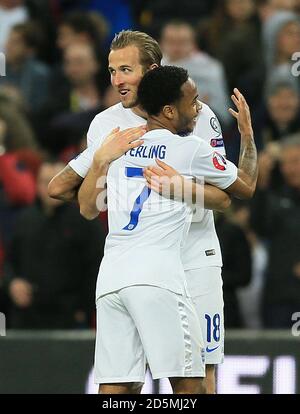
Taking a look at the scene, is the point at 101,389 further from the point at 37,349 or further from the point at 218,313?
the point at 37,349

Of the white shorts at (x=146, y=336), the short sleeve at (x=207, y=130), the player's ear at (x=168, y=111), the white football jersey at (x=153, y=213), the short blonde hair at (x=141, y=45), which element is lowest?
the white shorts at (x=146, y=336)

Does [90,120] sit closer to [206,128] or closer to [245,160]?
[206,128]

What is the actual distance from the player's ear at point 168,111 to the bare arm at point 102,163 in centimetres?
16

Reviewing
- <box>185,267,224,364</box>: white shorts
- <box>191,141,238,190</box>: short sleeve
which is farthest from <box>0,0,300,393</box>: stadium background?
<box>191,141,238,190</box>: short sleeve

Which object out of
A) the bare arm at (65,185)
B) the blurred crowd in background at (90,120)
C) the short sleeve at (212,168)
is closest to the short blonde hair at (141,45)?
the short sleeve at (212,168)

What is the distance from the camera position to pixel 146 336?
5.78m

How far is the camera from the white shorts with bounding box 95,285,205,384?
5.76 m

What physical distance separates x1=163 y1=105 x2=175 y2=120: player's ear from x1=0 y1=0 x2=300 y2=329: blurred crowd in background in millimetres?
3378

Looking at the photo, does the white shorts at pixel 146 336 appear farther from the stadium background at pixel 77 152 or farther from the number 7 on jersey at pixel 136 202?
the stadium background at pixel 77 152

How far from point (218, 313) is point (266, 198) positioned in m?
3.68

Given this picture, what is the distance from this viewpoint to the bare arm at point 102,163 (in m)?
5.88

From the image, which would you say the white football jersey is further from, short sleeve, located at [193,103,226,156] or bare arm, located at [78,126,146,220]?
short sleeve, located at [193,103,226,156]

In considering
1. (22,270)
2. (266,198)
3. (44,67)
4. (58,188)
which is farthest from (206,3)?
(58,188)

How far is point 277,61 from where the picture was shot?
11.1 metres
